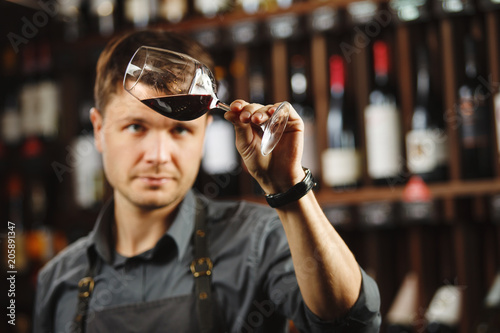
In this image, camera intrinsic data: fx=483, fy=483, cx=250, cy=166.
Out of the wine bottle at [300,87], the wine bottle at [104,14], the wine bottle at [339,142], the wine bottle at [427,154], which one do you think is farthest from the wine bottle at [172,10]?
the wine bottle at [427,154]

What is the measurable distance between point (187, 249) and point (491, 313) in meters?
0.79

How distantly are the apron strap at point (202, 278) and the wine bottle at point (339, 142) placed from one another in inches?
23.5

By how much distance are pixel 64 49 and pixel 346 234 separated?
1078 mm

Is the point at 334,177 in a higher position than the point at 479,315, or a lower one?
higher

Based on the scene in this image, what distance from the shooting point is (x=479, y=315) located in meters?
1.19

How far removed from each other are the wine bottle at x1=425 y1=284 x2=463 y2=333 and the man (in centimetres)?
60

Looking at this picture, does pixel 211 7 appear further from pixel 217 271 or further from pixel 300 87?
pixel 217 271

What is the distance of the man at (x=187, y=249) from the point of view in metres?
0.57

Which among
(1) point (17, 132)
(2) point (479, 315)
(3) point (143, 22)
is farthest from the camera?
(1) point (17, 132)

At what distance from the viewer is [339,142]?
4.97 feet

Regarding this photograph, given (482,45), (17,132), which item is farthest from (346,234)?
(17,132)

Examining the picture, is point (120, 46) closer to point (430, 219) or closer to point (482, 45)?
point (430, 219)

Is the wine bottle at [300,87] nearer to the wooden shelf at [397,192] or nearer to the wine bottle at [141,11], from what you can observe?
the wooden shelf at [397,192]

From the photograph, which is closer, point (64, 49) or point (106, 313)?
point (106, 313)
